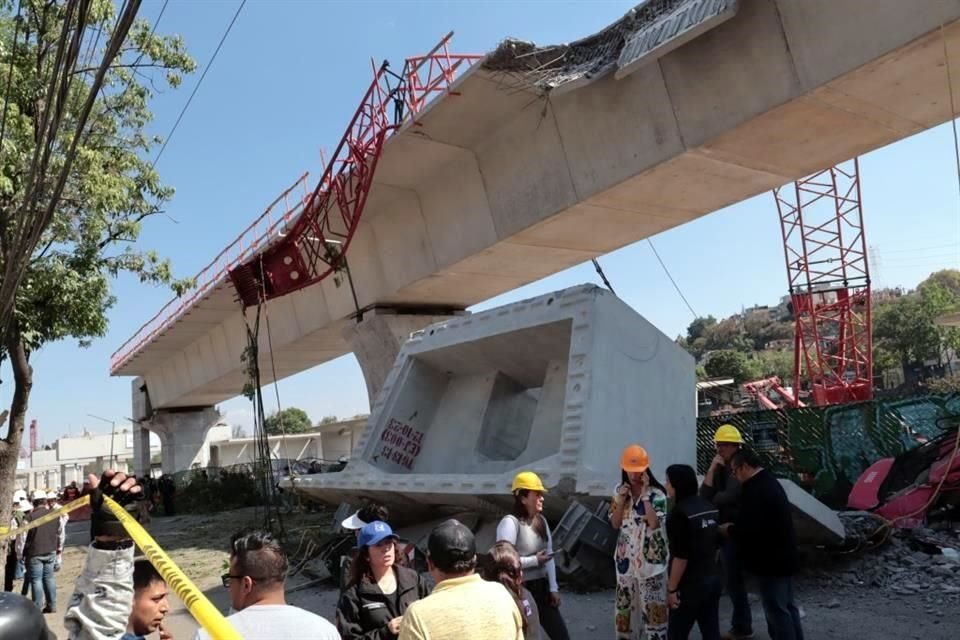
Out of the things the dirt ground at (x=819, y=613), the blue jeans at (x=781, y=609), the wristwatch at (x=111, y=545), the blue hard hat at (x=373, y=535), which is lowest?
the dirt ground at (x=819, y=613)

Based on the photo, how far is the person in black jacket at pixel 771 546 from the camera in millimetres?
4898

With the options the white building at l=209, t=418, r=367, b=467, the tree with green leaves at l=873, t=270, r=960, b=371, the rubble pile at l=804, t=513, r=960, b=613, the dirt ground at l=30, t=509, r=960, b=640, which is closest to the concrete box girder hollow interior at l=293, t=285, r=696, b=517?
the dirt ground at l=30, t=509, r=960, b=640

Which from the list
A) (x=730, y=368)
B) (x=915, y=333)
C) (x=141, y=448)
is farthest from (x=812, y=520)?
(x=730, y=368)

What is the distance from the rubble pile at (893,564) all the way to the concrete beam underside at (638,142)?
14.2ft

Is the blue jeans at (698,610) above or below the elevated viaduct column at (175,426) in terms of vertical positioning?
below

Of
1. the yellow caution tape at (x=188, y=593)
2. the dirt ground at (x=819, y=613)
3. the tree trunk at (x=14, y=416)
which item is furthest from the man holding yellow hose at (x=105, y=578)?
the tree trunk at (x=14, y=416)

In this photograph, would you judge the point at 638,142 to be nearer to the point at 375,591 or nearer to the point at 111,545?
the point at 375,591

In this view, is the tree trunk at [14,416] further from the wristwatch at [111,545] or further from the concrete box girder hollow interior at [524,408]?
the wristwatch at [111,545]

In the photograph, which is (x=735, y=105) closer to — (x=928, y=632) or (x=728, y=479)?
(x=728, y=479)

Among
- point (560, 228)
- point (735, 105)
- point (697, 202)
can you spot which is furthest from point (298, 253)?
point (735, 105)

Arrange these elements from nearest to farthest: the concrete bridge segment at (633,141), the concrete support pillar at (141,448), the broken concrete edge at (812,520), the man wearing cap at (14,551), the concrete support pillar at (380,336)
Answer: the broken concrete edge at (812,520) < the concrete bridge segment at (633,141) < the man wearing cap at (14,551) < the concrete support pillar at (380,336) < the concrete support pillar at (141,448)

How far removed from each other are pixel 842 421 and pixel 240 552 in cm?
1126

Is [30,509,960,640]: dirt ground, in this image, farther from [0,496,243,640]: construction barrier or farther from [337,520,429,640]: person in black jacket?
[337,520,429,640]: person in black jacket

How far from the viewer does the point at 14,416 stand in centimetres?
1032
